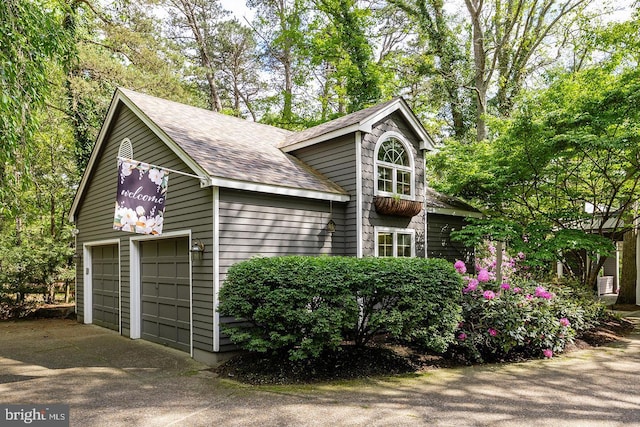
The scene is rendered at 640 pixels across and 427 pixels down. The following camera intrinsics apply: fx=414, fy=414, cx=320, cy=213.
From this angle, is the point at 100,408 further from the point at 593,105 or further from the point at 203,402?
the point at 593,105

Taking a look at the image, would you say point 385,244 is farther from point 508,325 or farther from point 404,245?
point 508,325

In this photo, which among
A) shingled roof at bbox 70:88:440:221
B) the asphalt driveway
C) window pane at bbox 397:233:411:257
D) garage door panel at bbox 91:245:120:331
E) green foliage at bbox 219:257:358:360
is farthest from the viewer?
garage door panel at bbox 91:245:120:331

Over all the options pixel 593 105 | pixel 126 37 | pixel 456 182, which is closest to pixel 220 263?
pixel 456 182

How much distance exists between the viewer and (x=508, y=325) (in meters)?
6.75

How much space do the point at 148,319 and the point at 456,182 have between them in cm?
839

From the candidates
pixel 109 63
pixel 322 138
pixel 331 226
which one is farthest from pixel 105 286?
pixel 109 63

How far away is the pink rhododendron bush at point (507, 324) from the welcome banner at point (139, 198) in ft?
17.0

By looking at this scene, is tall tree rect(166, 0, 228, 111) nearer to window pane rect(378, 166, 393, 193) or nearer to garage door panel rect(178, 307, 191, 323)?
window pane rect(378, 166, 393, 193)

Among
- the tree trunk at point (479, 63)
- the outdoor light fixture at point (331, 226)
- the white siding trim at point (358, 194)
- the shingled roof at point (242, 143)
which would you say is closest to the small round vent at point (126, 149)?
the shingled roof at point (242, 143)

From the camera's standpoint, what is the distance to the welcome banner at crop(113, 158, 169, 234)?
610 centimetres

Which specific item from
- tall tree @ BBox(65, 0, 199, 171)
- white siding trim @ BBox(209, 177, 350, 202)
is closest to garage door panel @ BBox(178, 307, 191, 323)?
white siding trim @ BBox(209, 177, 350, 202)

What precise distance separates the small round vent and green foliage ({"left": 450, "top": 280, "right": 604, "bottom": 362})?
7545mm

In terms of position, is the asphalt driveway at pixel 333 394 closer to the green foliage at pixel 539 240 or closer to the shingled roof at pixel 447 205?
the green foliage at pixel 539 240

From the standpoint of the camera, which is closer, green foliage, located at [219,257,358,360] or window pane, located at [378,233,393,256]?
green foliage, located at [219,257,358,360]
